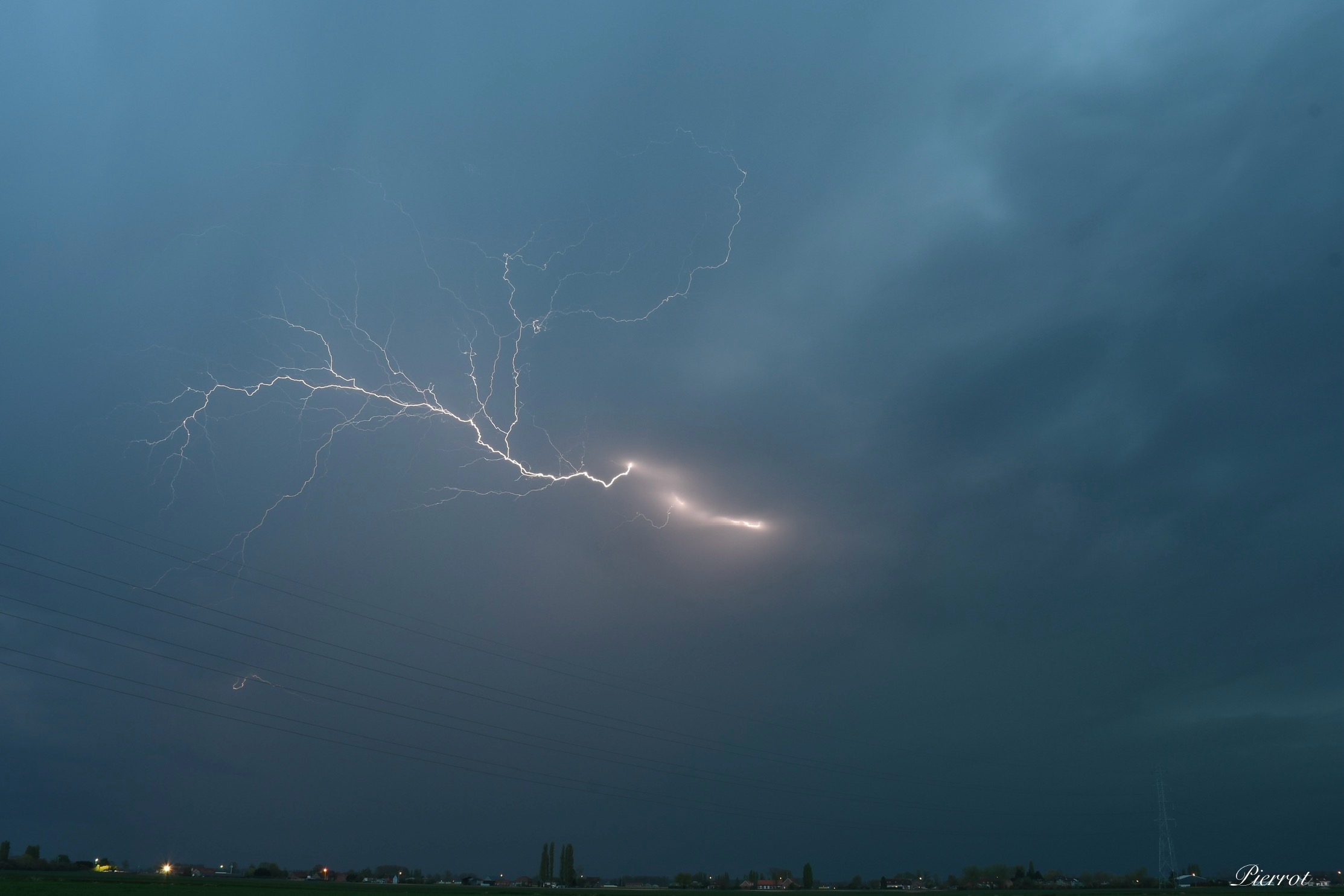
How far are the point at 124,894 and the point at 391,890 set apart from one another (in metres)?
19.1

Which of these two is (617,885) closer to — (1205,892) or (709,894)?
(709,894)

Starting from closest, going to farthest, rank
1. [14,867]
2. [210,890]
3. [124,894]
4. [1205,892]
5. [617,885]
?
[124,894] → [210,890] → [14,867] → [1205,892] → [617,885]

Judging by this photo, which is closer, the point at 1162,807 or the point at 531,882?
the point at 1162,807

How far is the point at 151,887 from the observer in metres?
38.3

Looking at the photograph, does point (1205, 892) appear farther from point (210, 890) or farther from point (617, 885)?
point (210, 890)

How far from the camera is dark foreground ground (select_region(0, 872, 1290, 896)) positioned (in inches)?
1224

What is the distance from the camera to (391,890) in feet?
160

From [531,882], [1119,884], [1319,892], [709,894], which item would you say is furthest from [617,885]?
[1319,892]

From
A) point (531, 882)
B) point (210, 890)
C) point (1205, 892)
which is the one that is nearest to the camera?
point (210, 890)

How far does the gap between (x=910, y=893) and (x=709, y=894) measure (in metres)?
17.9

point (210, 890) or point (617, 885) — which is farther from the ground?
point (210, 890)

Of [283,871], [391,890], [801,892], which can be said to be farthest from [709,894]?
[283,871]

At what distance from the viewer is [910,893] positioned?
71.4 meters

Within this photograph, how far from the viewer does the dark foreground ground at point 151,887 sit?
31.1 metres
